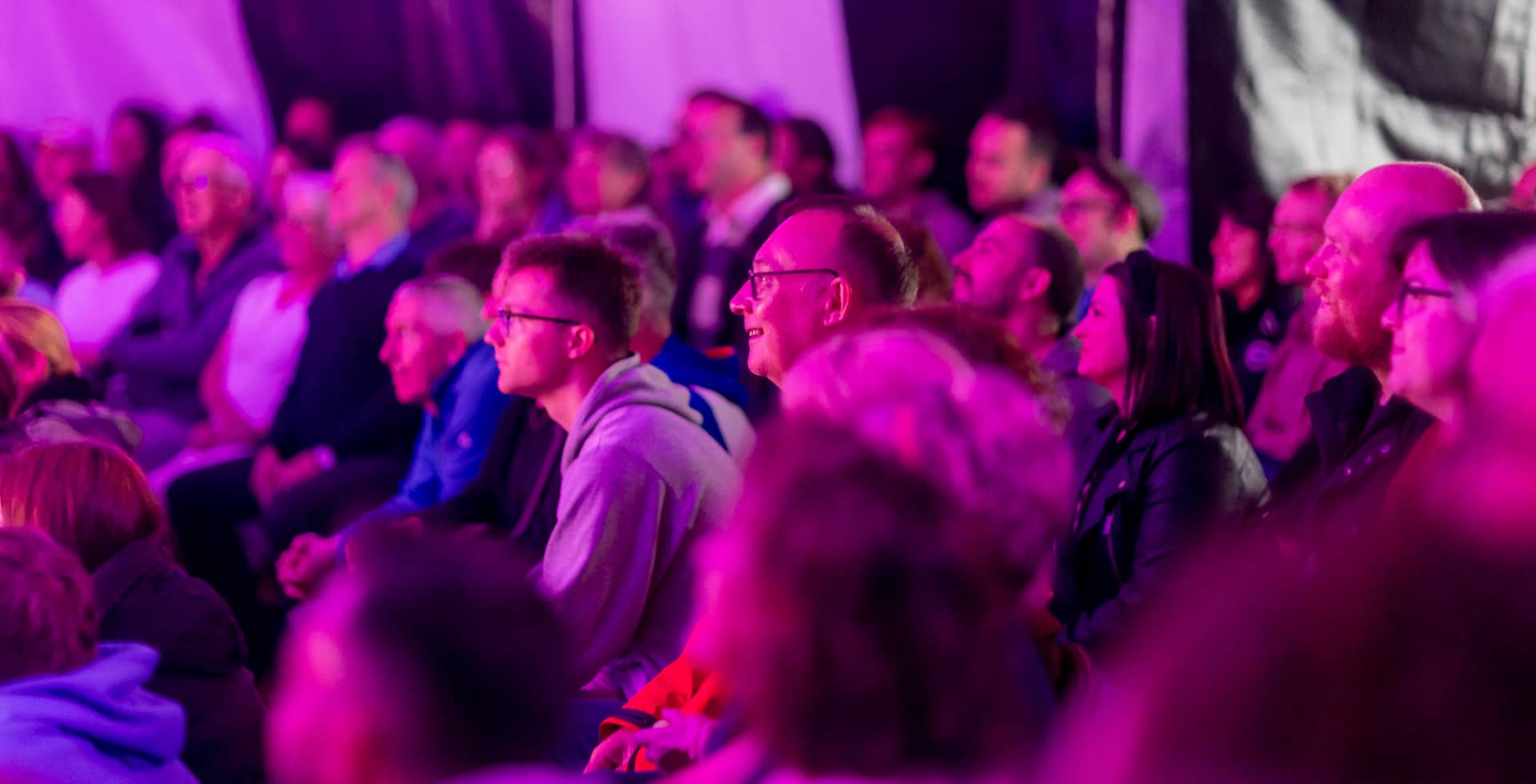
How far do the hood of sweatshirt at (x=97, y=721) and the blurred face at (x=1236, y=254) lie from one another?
2878mm

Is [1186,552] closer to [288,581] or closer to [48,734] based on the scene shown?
[48,734]

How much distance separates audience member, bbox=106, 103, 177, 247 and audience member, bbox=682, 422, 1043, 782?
653 centimetres

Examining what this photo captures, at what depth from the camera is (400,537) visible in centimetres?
134

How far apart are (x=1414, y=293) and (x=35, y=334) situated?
3089 mm

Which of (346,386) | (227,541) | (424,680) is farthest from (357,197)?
(424,680)

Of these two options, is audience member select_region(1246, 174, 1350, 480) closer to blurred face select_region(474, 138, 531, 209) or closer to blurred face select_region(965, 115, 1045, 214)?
blurred face select_region(965, 115, 1045, 214)

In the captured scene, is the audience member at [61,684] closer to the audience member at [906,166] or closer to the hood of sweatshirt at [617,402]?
the hood of sweatshirt at [617,402]

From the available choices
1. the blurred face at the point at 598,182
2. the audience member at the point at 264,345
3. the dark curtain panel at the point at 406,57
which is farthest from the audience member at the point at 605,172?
the dark curtain panel at the point at 406,57

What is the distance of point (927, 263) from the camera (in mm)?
3555

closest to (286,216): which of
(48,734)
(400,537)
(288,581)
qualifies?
(288,581)

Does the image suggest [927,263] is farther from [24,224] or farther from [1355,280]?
[24,224]

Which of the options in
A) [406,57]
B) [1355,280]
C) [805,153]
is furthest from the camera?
[406,57]

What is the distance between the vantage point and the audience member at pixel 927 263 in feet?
11.6

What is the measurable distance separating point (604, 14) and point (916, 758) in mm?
6153
